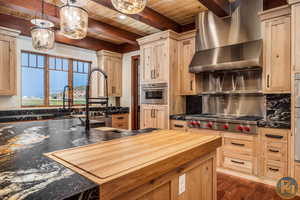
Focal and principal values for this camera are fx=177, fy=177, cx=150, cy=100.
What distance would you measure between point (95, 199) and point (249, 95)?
326 centimetres

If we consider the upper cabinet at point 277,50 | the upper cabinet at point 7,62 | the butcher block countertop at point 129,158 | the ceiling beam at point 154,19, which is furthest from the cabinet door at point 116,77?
the butcher block countertop at point 129,158

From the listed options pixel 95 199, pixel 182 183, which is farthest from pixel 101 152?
pixel 182 183

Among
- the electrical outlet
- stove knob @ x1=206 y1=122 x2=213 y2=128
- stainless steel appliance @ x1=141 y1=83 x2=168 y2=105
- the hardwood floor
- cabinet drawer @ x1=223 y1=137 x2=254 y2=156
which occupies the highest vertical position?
stainless steel appliance @ x1=141 y1=83 x2=168 y2=105

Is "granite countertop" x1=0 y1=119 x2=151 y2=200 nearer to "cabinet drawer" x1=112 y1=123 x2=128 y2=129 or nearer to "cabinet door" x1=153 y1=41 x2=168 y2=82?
"cabinet door" x1=153 y1=41 x2=168 y2=82

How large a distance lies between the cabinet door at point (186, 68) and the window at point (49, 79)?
285cm

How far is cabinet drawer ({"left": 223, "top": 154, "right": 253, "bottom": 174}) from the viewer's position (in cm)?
269

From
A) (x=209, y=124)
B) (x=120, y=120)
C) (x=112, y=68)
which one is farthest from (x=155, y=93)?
(x=112, y=68)

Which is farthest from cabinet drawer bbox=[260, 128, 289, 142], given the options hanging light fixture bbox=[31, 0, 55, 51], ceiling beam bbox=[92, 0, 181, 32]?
hanging light fixture bbox=[31, 0, 55, 51]

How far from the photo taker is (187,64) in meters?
3.69

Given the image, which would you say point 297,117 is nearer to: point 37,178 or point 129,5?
point 129,5

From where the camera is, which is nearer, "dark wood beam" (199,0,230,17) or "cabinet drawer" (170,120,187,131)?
"dark wood beam" (199,0,230,17)

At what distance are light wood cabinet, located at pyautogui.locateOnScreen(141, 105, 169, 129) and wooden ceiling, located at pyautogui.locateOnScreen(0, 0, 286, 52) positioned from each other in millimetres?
1640

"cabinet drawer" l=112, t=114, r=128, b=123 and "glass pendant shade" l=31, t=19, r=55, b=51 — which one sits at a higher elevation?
"glass pendant shade" l=31, t=19, r=55, b=51

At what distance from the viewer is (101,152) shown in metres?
1.02
